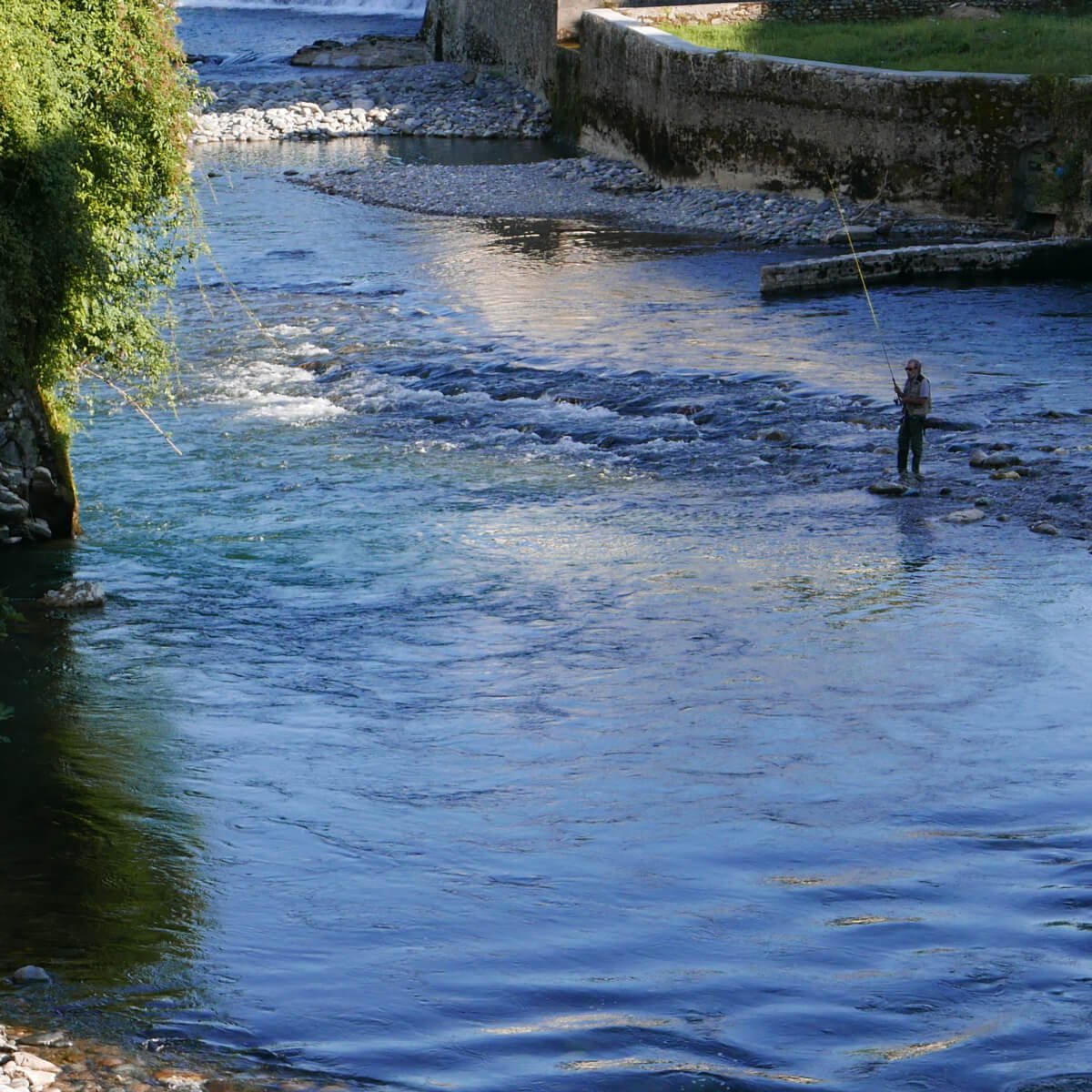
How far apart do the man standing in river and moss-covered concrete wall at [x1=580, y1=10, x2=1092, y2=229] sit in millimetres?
11747

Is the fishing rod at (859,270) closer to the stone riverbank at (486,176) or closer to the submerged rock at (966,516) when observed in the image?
the stone riverbank at (486,176)

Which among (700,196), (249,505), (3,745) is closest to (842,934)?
(3,745)

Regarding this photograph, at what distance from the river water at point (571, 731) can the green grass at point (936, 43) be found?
33.0 ft

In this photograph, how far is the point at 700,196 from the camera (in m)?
31.6

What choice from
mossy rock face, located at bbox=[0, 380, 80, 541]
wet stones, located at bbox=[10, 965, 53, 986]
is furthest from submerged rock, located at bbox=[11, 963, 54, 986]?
mossy rock face, located at bbox=[0, 380, 80, 541]

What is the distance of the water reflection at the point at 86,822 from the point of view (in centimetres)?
787

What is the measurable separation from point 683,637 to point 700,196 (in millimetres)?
20664

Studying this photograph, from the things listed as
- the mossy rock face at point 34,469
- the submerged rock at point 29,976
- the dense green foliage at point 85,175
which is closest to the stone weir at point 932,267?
the dense green foliage at point 85,175

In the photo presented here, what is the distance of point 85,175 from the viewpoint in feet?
44.0

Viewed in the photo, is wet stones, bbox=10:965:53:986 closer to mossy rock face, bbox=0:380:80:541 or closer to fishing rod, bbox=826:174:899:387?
mossy rock face, bbox=0:380:80:541

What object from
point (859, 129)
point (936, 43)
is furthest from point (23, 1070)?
point (936, 43)

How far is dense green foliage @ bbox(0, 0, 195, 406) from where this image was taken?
12.8m

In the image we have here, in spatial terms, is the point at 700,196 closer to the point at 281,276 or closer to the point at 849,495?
the point at 281,276

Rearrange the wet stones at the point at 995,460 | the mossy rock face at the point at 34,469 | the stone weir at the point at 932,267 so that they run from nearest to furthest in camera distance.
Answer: the mossy rock face at the point at 34,469 < the wet stones at the point at 995,460 < the stone weir at the point at 932,267
